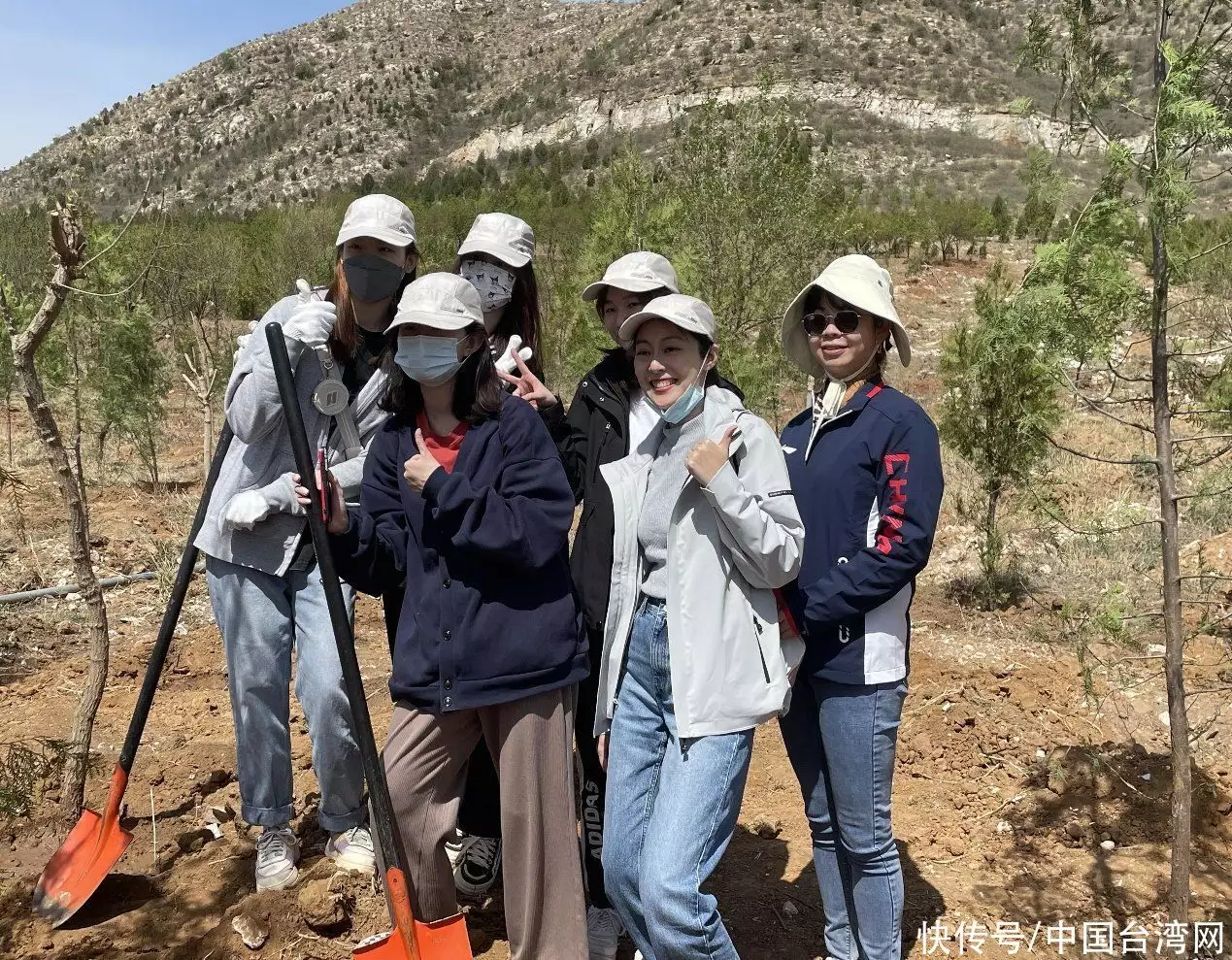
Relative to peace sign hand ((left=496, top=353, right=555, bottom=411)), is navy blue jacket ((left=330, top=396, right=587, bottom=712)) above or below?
below

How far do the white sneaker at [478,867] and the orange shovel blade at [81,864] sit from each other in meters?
1.07

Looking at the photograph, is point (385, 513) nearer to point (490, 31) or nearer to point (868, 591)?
point (868, 591)

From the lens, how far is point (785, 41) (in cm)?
5966

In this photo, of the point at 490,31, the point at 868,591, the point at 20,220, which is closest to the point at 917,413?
the point at 868,591

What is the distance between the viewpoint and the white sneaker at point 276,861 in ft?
9.17

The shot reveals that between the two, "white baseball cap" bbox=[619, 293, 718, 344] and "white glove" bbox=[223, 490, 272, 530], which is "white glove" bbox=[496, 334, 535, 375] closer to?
"white baseball cap" bbox=[619, 293, 718, 344]

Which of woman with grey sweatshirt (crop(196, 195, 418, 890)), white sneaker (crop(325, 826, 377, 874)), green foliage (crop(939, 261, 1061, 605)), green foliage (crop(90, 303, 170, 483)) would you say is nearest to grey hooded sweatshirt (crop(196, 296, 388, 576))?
woman with grey sweatshirt (crop(196, 195, 418, 890))

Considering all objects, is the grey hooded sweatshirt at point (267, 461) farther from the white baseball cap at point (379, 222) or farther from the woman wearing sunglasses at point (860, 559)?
the woman wearing sunglasses at point (860, 559)

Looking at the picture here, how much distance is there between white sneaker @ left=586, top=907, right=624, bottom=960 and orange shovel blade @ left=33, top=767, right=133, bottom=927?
150 cm

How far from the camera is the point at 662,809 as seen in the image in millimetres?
2062

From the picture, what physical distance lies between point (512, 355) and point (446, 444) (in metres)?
0.46
